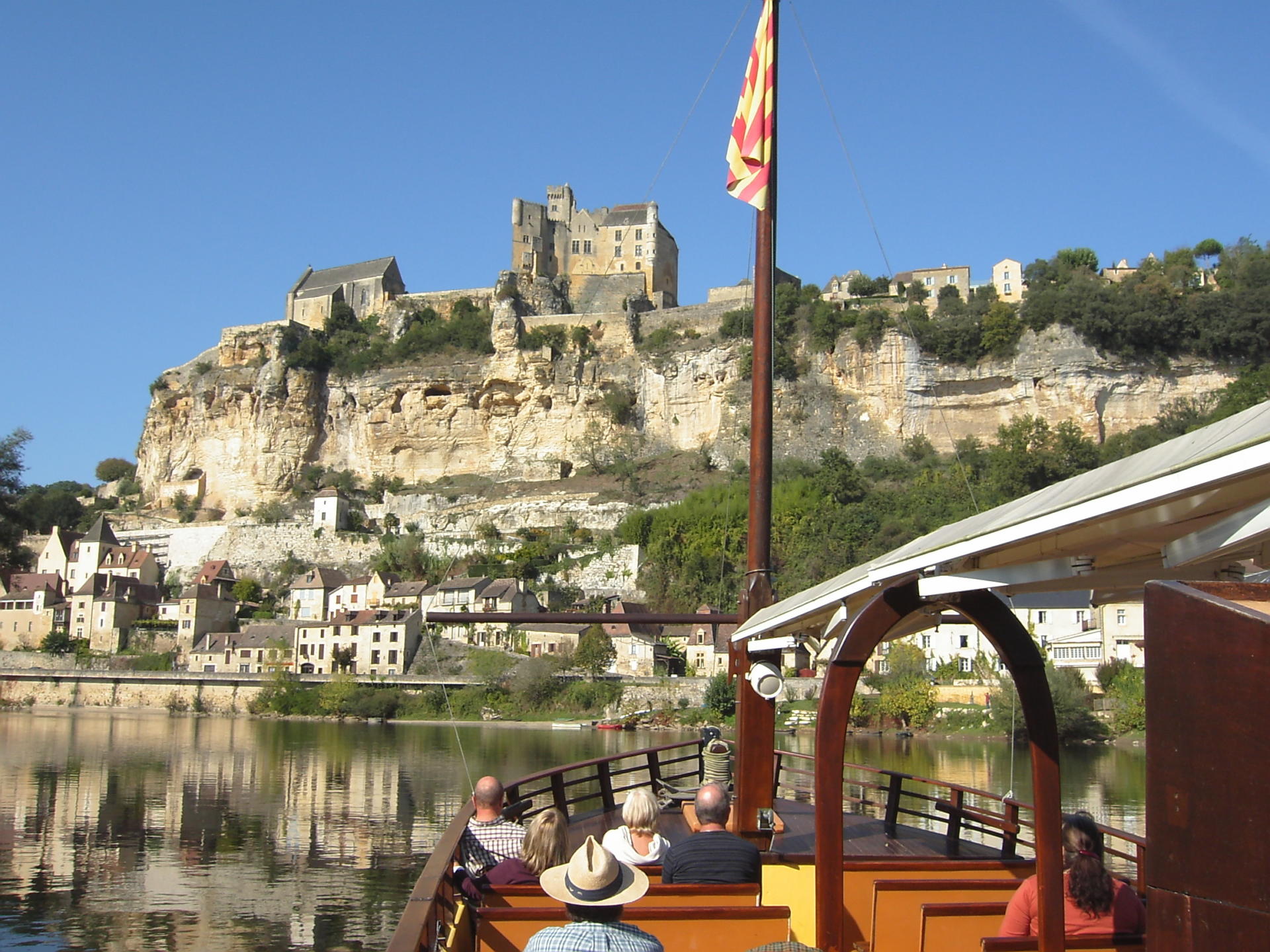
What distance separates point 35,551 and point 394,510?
27298mm

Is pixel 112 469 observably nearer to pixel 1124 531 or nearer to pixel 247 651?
pixel 247 651

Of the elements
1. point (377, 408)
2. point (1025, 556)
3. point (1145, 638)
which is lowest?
point (1145, 638)

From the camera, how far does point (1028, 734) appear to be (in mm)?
4484

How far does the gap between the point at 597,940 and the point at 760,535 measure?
6060 mm

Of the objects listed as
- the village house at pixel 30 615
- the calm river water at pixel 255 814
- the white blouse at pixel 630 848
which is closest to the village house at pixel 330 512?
the village house at pixel 30 615

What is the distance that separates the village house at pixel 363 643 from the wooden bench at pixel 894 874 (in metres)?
49.8

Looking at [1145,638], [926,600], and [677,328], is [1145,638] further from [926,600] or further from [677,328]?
[677,328]

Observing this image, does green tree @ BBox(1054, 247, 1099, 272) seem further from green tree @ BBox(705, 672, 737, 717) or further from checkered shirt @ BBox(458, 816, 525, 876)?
checkered shirt @ BBox(458, 816, 525, 876)

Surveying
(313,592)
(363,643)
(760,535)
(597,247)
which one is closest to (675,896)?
(760,535)

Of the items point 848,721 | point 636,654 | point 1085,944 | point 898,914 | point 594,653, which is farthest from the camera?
point 636,654

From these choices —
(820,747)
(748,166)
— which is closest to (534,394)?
(748,166)

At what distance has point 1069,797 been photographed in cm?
2381

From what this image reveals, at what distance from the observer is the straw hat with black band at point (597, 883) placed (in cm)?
328

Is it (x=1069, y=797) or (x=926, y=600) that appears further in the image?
(x=1069, y=797)
